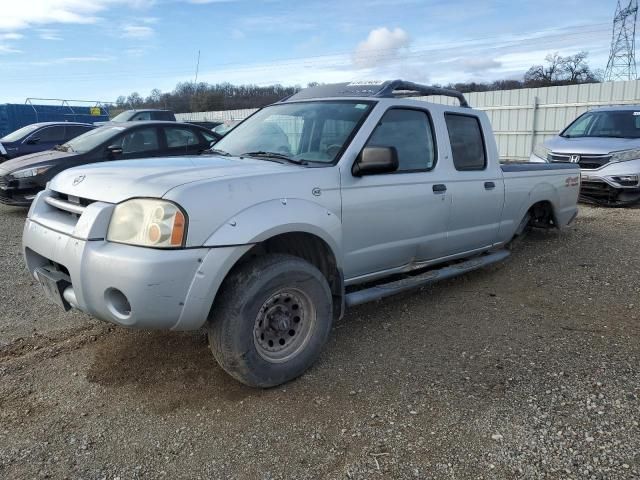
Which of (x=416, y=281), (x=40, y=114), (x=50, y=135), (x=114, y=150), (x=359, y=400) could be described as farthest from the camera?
(x=40, y=114)

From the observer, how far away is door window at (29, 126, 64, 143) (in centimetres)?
1234

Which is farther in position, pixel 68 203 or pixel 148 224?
pixel 68 203

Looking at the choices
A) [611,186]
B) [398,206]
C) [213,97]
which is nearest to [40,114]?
[213,97]

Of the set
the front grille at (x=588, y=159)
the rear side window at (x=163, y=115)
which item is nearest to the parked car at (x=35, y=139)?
the rear side window at (x=163, y=115)

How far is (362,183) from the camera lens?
144 inches

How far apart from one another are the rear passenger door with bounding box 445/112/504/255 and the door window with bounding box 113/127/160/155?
6283mm

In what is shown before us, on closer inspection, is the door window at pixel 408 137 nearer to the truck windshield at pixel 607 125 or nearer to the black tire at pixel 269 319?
the black tire at pixel 269 319

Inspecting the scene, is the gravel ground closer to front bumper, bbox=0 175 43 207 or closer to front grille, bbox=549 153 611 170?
front bumper, bbox=0 175 43 207

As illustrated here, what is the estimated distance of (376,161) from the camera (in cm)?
349

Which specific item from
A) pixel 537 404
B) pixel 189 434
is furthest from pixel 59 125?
pixel 537 404

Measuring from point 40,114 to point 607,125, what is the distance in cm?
2492

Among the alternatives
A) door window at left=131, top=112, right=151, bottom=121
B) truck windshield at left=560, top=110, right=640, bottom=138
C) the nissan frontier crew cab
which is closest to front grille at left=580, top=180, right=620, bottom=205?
truck windshield at left=560, top=110, right=640, bottom=138

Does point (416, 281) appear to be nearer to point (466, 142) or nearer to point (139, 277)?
point (466, 142)

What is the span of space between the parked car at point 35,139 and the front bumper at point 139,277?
10.7 metres
